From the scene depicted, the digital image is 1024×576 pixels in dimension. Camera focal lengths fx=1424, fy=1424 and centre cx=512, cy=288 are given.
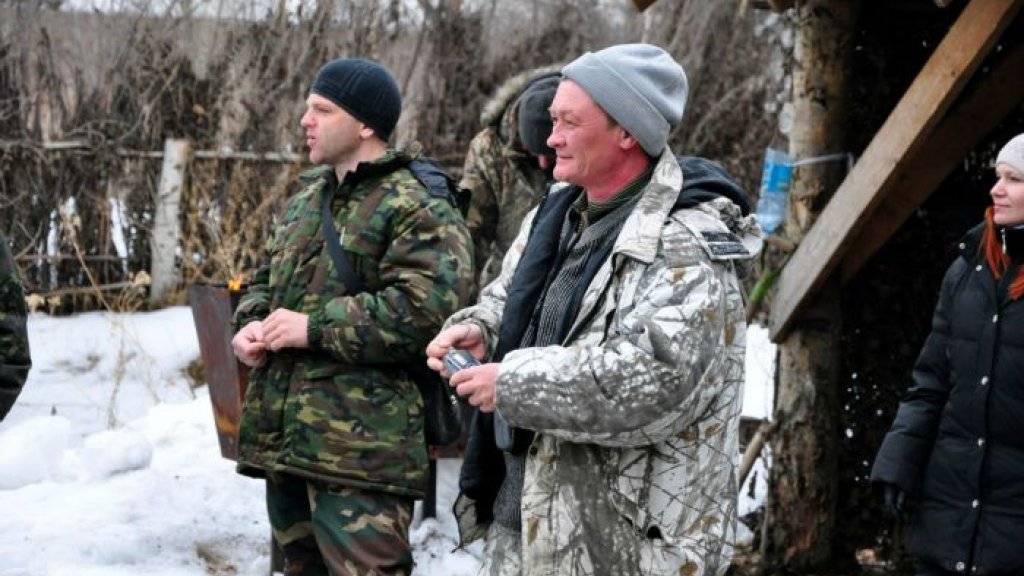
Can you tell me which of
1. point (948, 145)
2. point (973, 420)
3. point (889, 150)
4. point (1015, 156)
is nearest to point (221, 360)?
point (889, 150)

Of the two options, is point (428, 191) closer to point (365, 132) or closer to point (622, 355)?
point (365, 132)

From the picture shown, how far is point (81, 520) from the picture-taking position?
598cm

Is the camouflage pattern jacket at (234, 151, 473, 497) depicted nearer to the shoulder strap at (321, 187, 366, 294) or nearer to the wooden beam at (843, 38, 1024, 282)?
the shoulder strap at (321, 187, 366, 294)

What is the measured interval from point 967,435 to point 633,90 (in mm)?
1980

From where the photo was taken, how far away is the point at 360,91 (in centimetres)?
446

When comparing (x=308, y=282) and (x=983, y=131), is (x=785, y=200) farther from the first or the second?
(x=308, y=282)

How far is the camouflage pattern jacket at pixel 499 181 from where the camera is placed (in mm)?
5902

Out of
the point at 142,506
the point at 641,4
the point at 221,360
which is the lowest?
the point at 142,506

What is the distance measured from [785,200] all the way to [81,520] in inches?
131

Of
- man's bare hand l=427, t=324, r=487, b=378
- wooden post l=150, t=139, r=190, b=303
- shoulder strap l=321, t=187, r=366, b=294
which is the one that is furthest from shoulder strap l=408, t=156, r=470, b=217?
wooden post l=150, t=139, r=190, b=303

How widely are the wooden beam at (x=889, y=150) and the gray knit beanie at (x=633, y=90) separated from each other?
217 centimetres

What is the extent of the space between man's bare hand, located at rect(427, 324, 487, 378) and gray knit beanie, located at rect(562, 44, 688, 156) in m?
0.58

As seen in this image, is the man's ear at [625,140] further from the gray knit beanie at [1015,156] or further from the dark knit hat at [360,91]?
Answer: the gray knit beanie at [1015,156]

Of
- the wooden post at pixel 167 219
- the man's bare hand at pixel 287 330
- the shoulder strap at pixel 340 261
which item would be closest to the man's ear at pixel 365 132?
the shoulder strap at pixel 340 261
